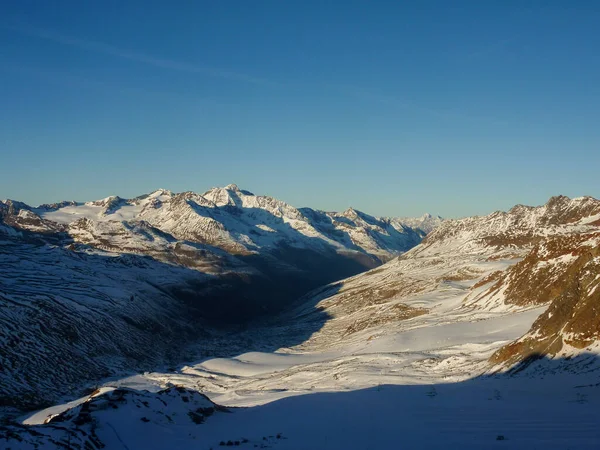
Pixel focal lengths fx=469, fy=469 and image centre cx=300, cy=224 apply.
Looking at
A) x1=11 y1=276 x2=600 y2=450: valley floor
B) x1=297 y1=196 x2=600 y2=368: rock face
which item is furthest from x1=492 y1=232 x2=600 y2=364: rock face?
x1=11 y1=276 x2=600 y2=450: valley floor

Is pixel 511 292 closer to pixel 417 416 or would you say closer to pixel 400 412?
pixel 400 412

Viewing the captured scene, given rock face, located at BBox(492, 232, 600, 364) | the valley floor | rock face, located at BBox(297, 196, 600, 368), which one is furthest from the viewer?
rock face, located at BBox(297, 196, 600, 368)

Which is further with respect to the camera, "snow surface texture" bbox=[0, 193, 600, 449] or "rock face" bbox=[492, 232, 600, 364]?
"rock face" bbox=[492, 232, 600, 364]

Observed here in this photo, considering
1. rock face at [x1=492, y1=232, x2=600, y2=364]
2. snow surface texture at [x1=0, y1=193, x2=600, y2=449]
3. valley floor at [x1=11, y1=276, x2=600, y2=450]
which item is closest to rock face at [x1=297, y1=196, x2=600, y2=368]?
rock face at [x1=492, y1=232, x2=600, y2=364]

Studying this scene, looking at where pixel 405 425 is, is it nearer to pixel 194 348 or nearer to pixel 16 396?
pixel 16 396

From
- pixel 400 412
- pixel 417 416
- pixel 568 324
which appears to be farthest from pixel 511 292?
pixel 417 416

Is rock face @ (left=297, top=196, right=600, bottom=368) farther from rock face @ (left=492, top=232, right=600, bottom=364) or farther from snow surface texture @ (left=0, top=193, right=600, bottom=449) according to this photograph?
snow surface texture @ (left=0, top=193, right=600, bottom=449)

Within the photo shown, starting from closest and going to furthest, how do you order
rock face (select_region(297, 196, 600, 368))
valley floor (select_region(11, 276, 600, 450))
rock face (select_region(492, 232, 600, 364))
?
valley floor (select_region(11, 276, 600, 450)) < rock face (select_region(492, 232, 600, 364)) < rock face (select_region(297, 196, 600, 368))

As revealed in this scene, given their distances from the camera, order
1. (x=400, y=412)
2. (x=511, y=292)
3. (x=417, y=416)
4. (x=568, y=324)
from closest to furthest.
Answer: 1. (x=417, y=416)
2. (x=400, y=412)
3. (x=568, y=324)
4. (x=511, y=292)

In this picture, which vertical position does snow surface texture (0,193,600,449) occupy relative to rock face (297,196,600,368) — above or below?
below

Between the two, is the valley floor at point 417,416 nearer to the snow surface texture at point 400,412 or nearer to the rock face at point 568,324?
the snow surface texture at point 400,412

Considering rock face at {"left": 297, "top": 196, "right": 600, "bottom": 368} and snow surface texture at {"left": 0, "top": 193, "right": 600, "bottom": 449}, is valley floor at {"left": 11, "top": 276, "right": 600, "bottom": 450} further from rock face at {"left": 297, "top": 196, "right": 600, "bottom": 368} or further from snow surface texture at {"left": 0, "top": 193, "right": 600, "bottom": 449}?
rock face at {"left": 297, "top": 196, "right": 600, "bottom": 368}

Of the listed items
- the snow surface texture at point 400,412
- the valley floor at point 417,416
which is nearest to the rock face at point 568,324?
the snow surface texture at point 400,412
